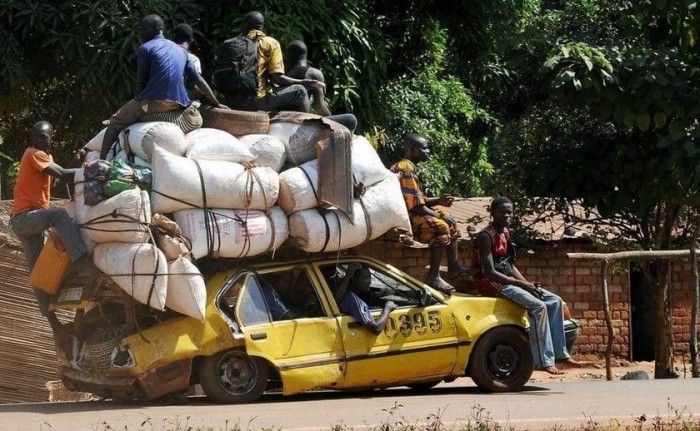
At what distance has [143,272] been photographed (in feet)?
31.2

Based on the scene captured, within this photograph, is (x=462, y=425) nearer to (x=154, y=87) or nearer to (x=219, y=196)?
(x=219, y=196)

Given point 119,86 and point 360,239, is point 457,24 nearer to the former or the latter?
point 119,86

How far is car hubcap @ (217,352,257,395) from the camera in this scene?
10141mm

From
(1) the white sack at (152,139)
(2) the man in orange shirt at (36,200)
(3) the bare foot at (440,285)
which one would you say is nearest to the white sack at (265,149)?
(1) the white sack at (152,139)

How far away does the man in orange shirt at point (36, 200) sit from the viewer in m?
9.96

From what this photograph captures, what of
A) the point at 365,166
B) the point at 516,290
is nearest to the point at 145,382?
the point at 365,166

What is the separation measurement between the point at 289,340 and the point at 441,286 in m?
1.62

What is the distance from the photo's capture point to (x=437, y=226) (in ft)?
36.7

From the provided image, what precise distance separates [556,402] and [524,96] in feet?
32.8

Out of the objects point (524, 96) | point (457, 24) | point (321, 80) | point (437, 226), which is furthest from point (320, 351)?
point (524, 96)

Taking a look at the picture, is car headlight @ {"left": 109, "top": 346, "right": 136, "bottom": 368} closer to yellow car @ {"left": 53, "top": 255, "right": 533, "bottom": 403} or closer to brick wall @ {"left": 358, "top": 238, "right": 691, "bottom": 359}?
yellow car @ {"left": 53, "top": 255, "right": 533, "bottom": 403}

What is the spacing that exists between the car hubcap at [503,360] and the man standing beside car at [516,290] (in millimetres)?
193

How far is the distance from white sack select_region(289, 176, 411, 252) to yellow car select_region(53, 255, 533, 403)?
30cm

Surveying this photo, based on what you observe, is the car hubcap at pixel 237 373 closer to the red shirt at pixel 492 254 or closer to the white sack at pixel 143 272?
the white sack at pixel 143 272
